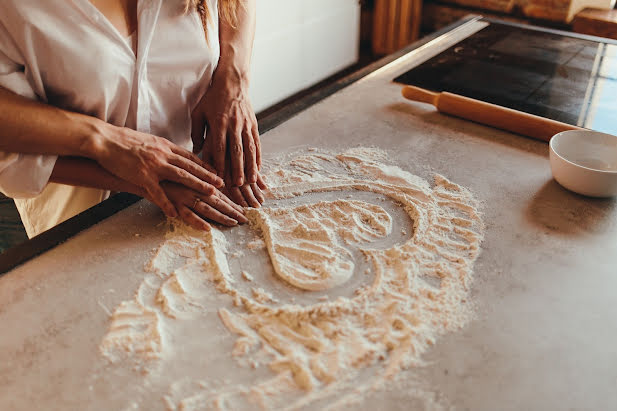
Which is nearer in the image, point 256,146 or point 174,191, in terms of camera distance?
point 174,191

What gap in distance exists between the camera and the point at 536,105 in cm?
137

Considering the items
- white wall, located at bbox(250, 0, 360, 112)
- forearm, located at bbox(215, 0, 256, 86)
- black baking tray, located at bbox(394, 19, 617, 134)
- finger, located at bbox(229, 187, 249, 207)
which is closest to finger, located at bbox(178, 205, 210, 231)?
finger, located at bbox(229, 187, 249, 207)

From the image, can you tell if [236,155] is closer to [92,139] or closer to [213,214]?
[213,214]

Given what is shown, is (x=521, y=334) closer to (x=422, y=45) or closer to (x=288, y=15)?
(x=422, y=45)

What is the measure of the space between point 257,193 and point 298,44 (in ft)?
7.77

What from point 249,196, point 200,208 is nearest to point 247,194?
point 249,196

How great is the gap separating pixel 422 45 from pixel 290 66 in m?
1.57

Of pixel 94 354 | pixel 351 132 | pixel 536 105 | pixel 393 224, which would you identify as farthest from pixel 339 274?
pixel 536 105

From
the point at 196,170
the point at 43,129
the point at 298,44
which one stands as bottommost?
the point at 298,44

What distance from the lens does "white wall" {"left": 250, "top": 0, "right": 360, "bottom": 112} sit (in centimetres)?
293

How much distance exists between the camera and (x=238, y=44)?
128 cm

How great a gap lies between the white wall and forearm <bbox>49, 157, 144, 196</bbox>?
2021 mm

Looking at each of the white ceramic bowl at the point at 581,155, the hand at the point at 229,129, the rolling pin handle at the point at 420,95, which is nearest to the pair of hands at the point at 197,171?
the hand at the point at 229,129

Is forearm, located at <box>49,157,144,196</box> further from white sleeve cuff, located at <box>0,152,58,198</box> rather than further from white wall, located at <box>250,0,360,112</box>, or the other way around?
white wall, located at <box>250,0,360,112</box>
